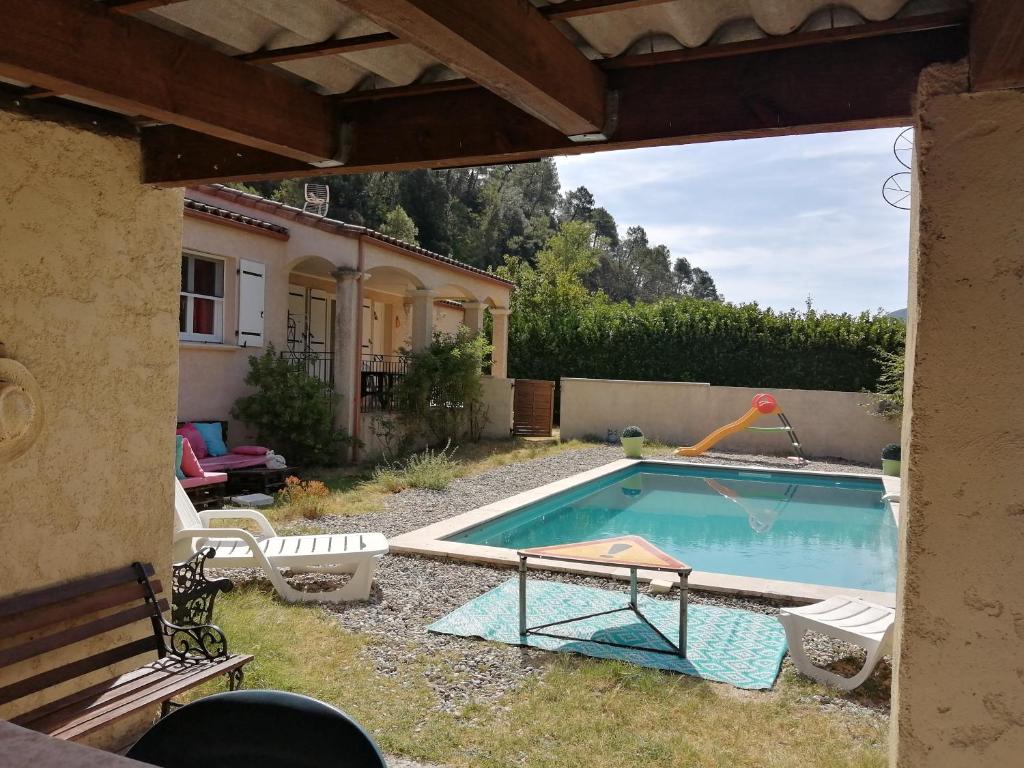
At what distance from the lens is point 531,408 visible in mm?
19938

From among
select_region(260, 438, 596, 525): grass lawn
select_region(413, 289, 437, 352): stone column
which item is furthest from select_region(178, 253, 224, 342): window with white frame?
select_region(413, 289, 437, 352): stone column

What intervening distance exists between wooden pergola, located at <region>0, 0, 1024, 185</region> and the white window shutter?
9200mm

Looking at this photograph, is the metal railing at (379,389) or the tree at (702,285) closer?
the metal railing at (379,389)

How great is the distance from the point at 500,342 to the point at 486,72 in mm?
19024

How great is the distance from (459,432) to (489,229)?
3026cm

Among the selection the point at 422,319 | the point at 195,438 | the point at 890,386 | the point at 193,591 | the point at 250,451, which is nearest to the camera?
the point at 193,591

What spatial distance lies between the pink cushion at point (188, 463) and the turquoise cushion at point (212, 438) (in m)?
1.64

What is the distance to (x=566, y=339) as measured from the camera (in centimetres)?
2347

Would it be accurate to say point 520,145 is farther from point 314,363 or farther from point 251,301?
point 314,363

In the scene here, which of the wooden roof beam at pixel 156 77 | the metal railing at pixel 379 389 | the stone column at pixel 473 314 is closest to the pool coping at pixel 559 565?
the wooden roof beam at pixel 156 77

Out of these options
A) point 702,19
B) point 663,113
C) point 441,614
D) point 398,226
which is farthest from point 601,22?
point 398,226

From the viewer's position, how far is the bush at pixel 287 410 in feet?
40.0

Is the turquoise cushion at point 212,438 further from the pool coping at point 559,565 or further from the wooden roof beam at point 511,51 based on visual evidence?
the wooden roof beam at point 511,51

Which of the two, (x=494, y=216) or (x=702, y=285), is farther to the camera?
(x=702, y=285)
